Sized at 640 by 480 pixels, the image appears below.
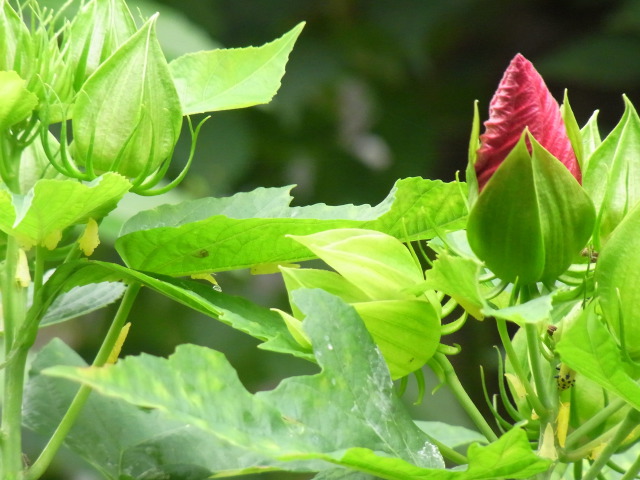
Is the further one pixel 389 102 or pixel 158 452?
pixel 389 102

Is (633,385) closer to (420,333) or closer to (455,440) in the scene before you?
(420,333)

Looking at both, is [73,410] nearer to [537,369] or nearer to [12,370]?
[12,370]

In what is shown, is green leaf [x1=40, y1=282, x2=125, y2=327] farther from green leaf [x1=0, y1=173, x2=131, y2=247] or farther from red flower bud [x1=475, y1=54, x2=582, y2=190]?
red flower bud [x1=475, y1=54, x2=582, y2=190]

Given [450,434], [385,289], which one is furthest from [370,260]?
[450,434]

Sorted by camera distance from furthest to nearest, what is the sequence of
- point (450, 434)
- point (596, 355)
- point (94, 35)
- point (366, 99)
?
point (366, 99), point (450, 434), point (94, 35), point (596, 355)

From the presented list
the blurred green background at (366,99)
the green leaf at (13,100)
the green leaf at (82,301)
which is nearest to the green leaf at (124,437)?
the green leaf at (82,301)

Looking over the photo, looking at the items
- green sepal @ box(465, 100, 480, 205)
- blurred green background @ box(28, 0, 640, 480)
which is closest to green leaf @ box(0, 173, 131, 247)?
green sepal @ box(465, 100, 480, 205)

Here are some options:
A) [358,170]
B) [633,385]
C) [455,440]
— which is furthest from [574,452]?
[358,170]
